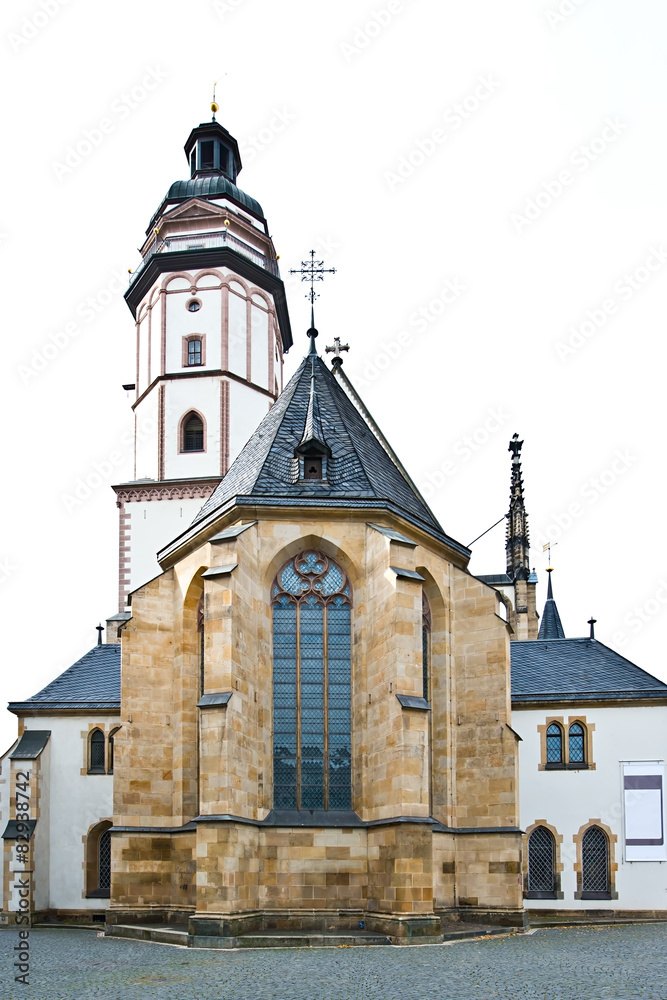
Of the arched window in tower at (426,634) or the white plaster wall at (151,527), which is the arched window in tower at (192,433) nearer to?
the white plaster wall at (151,527)

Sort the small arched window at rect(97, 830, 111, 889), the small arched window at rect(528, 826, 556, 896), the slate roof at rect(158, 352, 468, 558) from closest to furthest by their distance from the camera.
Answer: the slate roof at rect(158, 352, 468, 558)
the small arched window at rect(528, 826, 556, 896)
the small arched window at rect(97, 830, 111, 889)

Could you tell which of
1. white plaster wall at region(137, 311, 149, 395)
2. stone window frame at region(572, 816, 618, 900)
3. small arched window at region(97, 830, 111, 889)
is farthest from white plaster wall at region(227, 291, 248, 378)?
stone window frame at region(572, 816, 618, 900)

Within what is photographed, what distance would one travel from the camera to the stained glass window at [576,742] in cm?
2800

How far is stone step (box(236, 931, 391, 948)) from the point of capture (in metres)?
18.3

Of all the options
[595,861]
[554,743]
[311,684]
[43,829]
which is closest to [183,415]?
[43,829]

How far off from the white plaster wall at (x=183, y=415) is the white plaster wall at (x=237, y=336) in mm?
1041

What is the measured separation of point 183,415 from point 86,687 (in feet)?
39.6

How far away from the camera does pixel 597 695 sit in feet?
91.8

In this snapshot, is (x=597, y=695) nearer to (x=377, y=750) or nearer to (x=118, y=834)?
(x=377, y=750)

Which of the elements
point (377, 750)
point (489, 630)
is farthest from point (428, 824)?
point (489, 630)

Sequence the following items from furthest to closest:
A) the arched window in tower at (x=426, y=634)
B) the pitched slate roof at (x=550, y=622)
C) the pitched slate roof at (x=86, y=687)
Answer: the pitched slate roof at (x=550, y=622) → the pitched slate roof at (x=86, y=687) → the arched window in tower at (x=426, y=634)

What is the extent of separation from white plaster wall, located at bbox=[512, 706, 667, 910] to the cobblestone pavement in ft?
23.6

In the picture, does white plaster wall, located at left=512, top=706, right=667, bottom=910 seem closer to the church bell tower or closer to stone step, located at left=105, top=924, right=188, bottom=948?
stone step, located at left=105, top=924, right=188, bottom=948

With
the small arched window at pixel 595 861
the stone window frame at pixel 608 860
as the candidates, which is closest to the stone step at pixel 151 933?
the stone window frame at pixel 608 860
